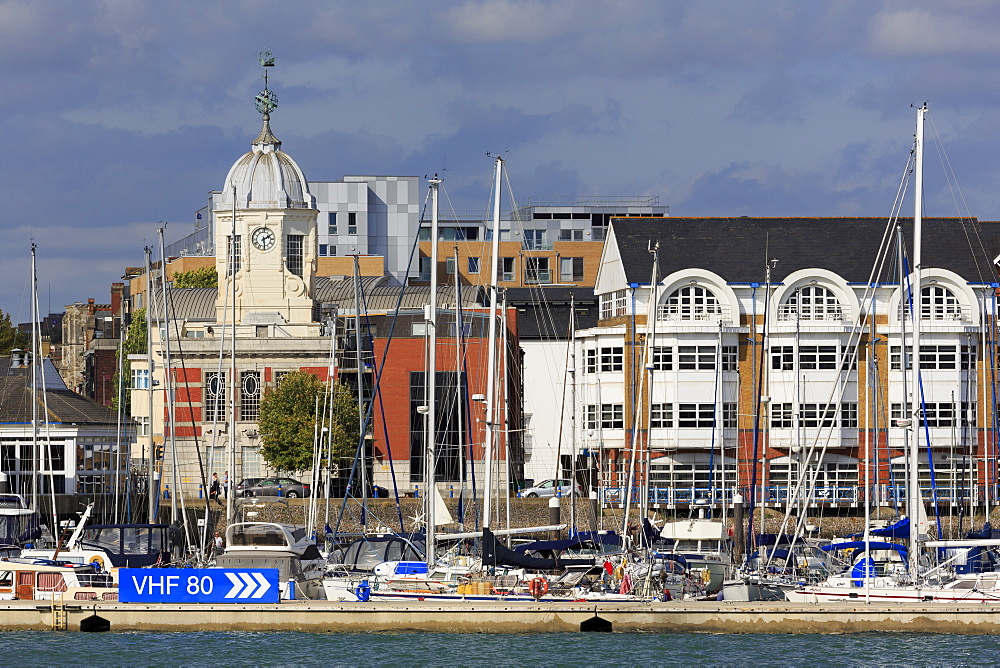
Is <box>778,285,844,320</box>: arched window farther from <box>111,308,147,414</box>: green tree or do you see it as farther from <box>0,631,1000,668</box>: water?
<box>111,308,147,414</box>: green tree

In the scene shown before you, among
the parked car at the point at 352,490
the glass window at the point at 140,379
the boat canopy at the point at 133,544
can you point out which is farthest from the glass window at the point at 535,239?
the boat canopy at the point at 133,544

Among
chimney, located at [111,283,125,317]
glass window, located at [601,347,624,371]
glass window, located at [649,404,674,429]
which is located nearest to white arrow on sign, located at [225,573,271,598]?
glass window, located at [649,404,674,429]

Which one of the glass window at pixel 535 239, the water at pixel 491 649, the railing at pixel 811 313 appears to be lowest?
the water at pixel 491 649

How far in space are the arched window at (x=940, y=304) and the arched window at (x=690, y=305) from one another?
10346mm

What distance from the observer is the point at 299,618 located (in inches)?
1960

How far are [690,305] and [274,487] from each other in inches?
872

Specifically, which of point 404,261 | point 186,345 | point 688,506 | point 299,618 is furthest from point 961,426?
point 404,261

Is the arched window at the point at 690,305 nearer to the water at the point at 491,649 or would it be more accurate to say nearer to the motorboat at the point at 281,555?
the motorboat at the point at 281,555

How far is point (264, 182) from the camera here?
342 feet

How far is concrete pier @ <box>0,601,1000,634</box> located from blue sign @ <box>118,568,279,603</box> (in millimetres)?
334

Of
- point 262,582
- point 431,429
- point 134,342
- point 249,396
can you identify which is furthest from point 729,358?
point 134,342

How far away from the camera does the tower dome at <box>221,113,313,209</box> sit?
104 metres

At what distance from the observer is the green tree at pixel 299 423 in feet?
298

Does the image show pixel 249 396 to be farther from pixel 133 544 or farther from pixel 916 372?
pixel 916 372
